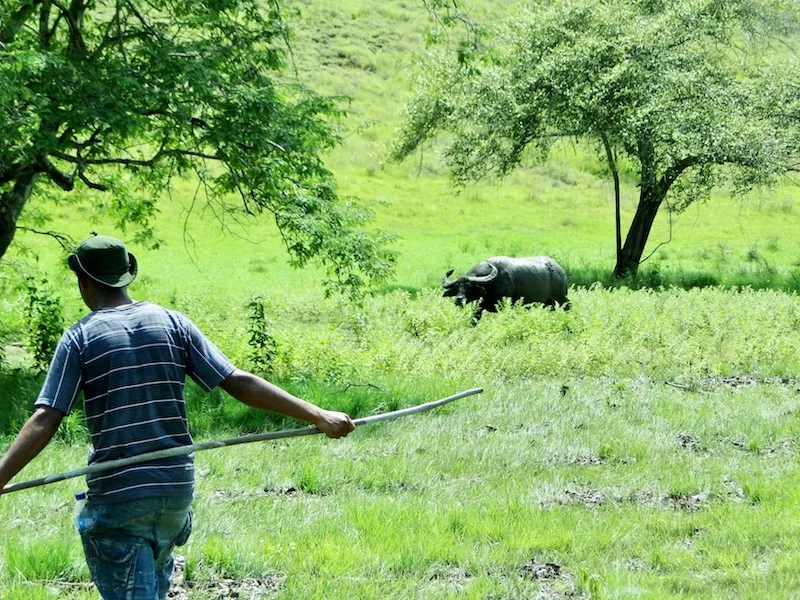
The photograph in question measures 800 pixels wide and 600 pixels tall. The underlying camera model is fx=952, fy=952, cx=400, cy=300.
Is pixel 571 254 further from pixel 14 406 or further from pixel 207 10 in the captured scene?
pixel 14 406

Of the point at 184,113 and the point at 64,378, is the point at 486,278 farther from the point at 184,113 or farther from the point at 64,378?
the point at 64,378

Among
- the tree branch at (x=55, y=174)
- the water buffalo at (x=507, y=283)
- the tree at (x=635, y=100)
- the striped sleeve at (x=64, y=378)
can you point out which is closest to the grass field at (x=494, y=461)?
the water buffalo at (x=507, y=283)

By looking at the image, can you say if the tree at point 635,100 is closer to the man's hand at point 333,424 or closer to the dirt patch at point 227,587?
the dirt patch at point 227,587

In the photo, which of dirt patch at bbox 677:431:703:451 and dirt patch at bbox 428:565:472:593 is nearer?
dirt patch at bbox 428:565:472:593

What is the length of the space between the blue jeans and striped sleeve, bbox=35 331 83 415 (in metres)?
0.48

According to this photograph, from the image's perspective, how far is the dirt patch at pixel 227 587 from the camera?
5.63 metres

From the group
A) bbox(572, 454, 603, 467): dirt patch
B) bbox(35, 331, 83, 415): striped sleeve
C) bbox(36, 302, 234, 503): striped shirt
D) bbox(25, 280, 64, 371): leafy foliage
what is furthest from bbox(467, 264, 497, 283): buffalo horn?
bbox(35, 331, 83, 415): striped sleeve

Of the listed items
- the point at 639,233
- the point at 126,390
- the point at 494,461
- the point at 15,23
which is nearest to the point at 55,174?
the point at 15,23

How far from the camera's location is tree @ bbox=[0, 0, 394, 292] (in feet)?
35.7

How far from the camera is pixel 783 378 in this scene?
43.7 ft

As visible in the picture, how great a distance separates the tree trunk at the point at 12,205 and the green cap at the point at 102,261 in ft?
33.0

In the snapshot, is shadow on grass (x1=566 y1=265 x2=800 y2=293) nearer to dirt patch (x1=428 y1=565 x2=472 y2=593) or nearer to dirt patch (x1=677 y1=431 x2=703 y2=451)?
dirt patch (x1=677 y1=431 x2=703 y2=451)

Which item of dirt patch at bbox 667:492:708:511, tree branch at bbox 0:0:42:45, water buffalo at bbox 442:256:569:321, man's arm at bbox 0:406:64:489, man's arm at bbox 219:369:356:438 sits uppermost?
tree branch at bbox 0:0:42:45

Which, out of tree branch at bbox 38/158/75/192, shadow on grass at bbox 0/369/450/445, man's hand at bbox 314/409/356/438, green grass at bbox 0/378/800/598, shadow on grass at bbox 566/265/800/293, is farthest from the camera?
shadow on grass at bbox 566/265/800/293
